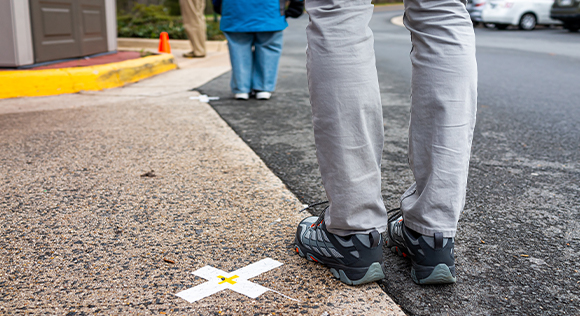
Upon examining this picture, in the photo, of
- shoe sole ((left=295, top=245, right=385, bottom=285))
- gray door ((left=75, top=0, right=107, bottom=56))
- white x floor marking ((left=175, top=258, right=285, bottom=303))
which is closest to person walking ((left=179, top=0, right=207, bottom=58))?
gray door ((left=75, top=0, right=107, bottom=56))

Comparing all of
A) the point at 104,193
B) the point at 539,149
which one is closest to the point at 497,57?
the point at 539,149

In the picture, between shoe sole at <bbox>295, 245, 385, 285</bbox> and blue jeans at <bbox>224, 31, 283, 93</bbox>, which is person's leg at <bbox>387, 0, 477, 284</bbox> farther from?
blue jeans at <bbox>224, 31, 283, 93</bbox>

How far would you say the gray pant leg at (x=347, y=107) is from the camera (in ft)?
4.20

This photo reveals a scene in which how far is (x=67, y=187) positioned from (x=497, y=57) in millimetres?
7339

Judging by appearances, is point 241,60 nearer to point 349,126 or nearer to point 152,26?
point 349,126

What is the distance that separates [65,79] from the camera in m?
4.39

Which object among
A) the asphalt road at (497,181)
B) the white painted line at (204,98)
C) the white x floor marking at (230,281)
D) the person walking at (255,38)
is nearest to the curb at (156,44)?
the asphalt road at (497,181)

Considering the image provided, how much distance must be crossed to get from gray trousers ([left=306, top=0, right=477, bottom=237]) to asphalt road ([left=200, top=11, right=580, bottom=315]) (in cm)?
21

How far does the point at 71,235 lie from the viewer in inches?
65.2

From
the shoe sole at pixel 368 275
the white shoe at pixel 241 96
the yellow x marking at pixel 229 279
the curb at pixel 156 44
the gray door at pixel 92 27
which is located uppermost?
the gray door at pixel 92 27

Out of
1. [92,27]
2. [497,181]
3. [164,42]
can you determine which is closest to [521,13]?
[164,42]

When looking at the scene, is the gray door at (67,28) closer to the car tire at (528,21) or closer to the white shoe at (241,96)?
the white shoe at (241,96)

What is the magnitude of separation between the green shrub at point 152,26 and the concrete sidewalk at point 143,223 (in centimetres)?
773

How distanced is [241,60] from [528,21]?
13.0m
